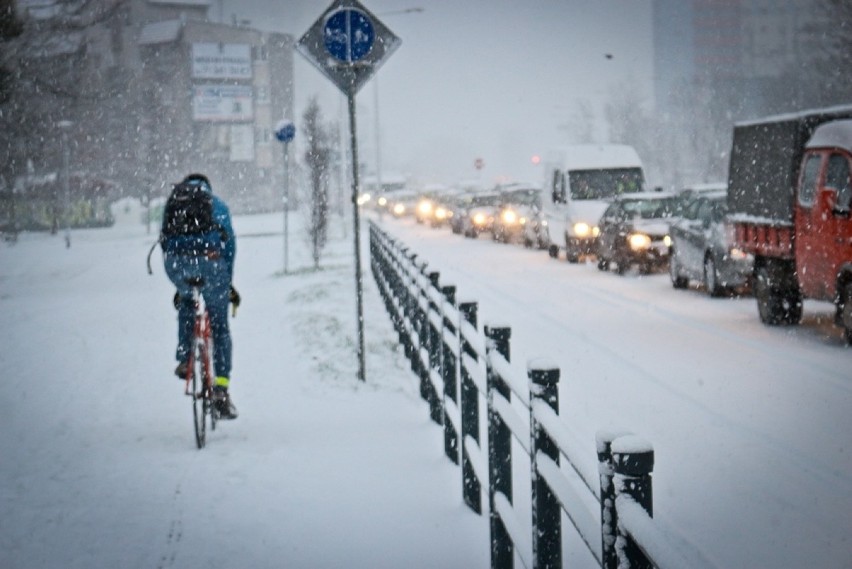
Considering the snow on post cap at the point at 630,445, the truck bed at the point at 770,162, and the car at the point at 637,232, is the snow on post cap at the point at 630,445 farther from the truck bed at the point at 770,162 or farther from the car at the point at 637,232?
the car at the point at 637,232

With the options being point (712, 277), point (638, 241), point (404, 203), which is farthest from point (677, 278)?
point (404, 203)

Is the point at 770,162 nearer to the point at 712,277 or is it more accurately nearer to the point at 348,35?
the point at 712,277

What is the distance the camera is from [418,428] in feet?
27.4

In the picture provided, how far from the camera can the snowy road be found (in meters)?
5.94

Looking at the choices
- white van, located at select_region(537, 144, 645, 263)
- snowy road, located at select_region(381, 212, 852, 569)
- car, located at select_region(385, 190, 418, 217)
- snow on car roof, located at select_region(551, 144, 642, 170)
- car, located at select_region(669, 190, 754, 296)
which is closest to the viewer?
snowy road, located at select_region(381, 212, 852, 569)

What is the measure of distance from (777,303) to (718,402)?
5316 mm

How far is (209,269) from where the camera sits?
7.85 metres

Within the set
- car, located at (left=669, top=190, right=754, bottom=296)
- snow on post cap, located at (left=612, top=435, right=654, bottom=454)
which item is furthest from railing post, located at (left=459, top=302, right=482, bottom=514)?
car, located at (left=669, top=190, right=754, bottom=296)

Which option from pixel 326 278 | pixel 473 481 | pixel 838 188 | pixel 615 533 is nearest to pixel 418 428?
pixel 473 481

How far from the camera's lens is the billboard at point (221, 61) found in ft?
294

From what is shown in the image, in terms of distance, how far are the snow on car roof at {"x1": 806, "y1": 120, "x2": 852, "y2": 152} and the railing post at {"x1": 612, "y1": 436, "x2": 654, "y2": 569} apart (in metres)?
Result: 10.7

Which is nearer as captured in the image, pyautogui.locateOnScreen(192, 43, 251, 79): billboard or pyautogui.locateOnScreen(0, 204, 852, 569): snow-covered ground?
pyautogui.locateOnScreen(0, 204, 852, 569): snow-covered ground

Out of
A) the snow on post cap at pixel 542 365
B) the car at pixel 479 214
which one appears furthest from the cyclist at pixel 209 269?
the car at pixel 479 214

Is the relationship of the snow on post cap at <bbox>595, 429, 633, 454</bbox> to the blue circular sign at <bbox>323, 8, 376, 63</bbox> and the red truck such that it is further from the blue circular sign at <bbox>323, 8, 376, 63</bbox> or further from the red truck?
the red truck
